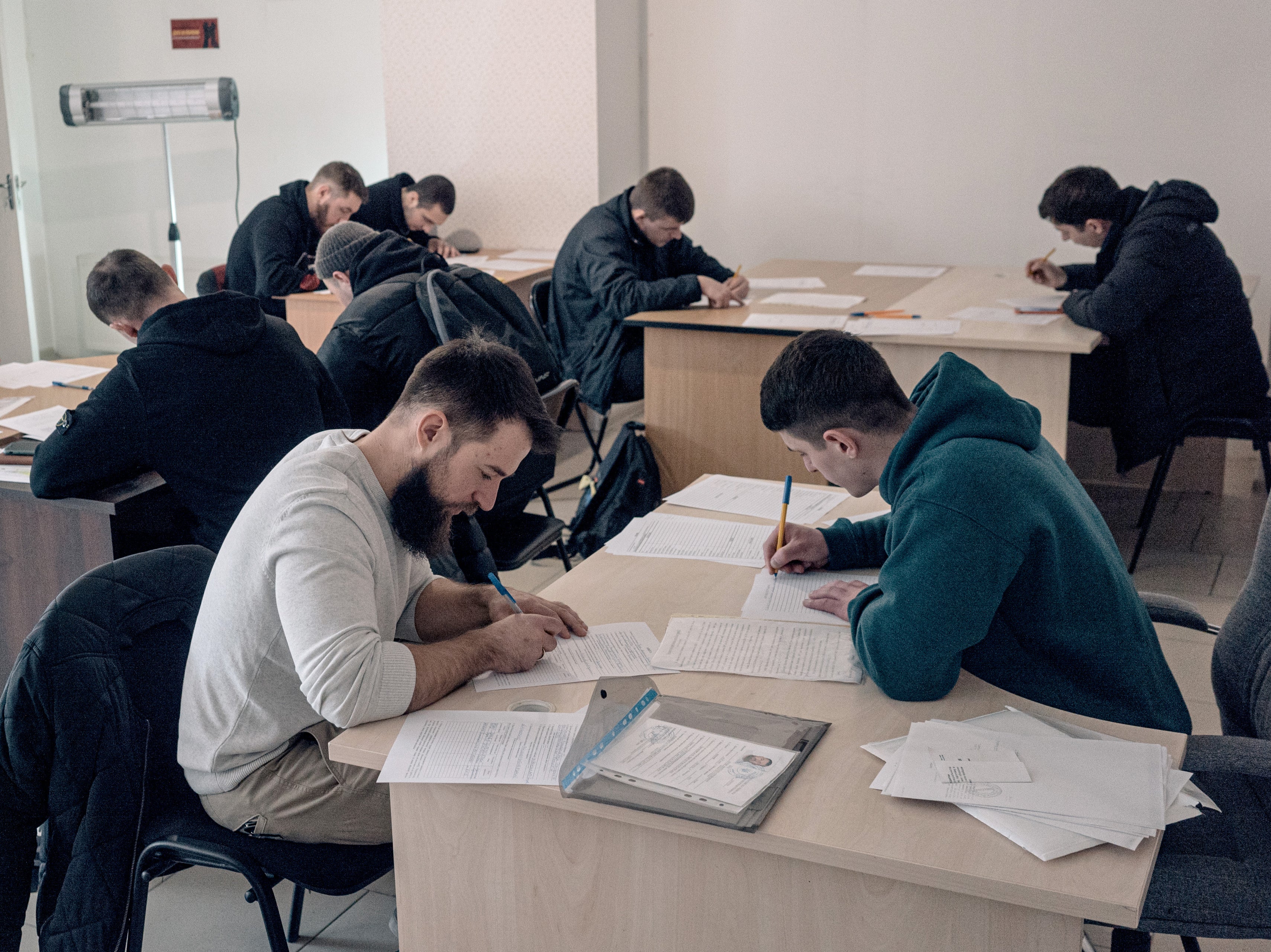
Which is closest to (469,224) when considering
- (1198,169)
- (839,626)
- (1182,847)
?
(1198,169)

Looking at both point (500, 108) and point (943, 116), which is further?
point (500, 108)

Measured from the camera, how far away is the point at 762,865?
4.24 feet

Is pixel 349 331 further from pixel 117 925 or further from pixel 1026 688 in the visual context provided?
pixel 1026 688

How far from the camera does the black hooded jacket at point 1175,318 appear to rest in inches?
140

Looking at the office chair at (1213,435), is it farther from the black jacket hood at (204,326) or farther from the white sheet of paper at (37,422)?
the white sheet of paper at (37,422)

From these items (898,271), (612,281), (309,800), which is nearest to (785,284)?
(898,271)

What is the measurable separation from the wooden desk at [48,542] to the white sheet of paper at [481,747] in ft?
4.33

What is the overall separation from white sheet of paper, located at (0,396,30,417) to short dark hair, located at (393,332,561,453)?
1.86m

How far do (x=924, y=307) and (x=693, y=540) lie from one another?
7.27 feet

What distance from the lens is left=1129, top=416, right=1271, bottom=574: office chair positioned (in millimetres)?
3662

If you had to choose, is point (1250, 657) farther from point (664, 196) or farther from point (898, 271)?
point (898, 271)

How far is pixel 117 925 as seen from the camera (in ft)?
4.96

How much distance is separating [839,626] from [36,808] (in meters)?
1.15

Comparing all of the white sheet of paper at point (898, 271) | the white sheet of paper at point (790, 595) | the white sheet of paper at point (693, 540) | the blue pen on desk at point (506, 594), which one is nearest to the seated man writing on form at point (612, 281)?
the white sheet of paper at point (898, 271)
